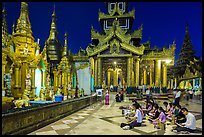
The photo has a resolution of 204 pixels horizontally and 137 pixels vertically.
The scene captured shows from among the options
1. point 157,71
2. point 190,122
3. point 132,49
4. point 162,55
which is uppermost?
point 132,49

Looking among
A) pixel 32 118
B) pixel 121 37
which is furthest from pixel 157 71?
pixel 32 118

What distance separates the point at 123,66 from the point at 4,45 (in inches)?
787

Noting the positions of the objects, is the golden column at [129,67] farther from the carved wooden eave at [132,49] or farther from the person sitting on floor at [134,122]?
the person sitting on floor at [134,122]

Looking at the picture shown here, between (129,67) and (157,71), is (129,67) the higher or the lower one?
the higher one

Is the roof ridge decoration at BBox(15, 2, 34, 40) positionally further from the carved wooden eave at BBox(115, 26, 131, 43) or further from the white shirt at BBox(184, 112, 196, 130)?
the carved wooden eave at BBox(115, 26, 131, 43)

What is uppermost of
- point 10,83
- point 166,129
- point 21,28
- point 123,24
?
point 123,24

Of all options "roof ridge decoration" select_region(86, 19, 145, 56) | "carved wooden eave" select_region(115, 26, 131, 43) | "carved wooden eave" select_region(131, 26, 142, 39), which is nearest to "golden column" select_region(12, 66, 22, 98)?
"roof ridge decoration" select_region(86, 19, 145, 56)

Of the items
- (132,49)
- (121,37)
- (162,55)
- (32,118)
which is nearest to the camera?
(32,118)

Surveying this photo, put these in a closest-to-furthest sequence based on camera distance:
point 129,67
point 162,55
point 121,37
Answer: point 129,67 → point 121,37 → point 162,55

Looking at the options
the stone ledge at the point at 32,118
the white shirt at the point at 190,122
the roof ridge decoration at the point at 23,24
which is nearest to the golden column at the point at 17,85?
the roof ridge decoration at the point at 23,24

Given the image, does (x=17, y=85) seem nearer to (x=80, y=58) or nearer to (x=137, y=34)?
(x=80, y=58)

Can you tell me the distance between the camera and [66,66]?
18.7m

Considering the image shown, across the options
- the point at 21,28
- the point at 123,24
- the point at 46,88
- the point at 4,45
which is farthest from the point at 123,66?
the point at 4,45

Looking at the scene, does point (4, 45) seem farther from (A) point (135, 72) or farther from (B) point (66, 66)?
(A) point (135, 72)
